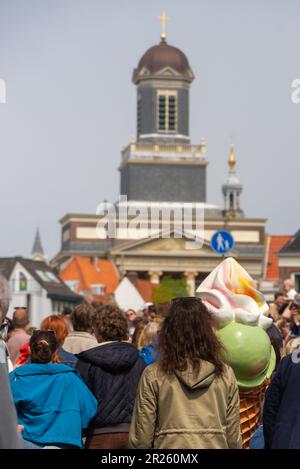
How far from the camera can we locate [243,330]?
8.93 meters

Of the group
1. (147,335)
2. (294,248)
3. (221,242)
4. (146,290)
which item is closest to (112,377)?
(147,335)

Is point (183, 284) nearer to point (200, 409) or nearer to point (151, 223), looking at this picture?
point (151, 223)

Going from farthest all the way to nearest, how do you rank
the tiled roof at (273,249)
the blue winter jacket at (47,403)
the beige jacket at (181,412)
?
the tiled roof at (273,249) < the blue winter jacket at (47,403) < the beige jacket at (181,412)

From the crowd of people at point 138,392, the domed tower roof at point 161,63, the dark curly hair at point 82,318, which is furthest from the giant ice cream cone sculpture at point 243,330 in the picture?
the domed tower roof at point 161,63

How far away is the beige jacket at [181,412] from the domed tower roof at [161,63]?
144 meters

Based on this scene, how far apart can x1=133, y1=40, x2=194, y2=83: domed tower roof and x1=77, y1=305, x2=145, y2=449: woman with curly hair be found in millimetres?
142141

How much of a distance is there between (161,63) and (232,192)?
15.2 m

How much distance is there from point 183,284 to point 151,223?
36916 millimetres

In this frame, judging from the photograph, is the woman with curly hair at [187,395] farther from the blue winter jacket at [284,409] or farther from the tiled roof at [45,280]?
the tiled roof at [45,280]

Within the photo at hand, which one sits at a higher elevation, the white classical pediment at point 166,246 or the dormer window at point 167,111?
the dormer window at point 167,111

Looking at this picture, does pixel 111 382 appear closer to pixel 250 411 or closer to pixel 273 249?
pixel 250 411

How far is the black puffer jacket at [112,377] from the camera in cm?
907

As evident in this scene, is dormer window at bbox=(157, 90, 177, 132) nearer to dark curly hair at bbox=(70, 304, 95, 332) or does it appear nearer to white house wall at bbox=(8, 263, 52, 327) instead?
white house wall at bbox=(8, 263, 52, 327)

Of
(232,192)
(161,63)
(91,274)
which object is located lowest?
(91,274)
